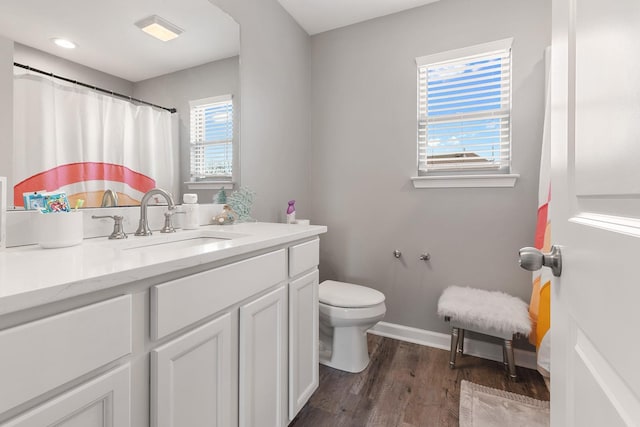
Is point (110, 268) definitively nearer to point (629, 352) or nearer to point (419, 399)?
point (629, 352)

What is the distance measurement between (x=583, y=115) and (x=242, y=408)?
3.92ft

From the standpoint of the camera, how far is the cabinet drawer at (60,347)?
469mm

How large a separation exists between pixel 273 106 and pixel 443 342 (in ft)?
6.97

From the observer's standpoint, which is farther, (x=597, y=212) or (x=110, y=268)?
(x=110, y=268)

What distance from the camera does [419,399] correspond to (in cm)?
157

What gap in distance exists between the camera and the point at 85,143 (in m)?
1.11

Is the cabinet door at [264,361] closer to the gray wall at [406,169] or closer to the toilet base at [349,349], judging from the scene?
the toilet base at [349,349]

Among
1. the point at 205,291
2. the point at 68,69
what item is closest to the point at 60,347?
the point at 205,291

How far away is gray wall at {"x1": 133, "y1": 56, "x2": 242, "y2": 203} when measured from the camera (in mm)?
1358

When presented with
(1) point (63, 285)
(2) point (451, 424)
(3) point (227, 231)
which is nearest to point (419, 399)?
(2) point (451, 424)

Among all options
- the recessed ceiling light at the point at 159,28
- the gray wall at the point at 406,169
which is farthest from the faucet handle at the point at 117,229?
the gray wall at the point at 406,169

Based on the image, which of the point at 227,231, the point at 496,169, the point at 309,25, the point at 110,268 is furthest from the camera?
the point at 309,25

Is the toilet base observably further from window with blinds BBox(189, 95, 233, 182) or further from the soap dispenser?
window with blinds BBox(189, 95, 233, 182)

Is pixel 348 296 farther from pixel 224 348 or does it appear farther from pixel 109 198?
pixel 109 198
